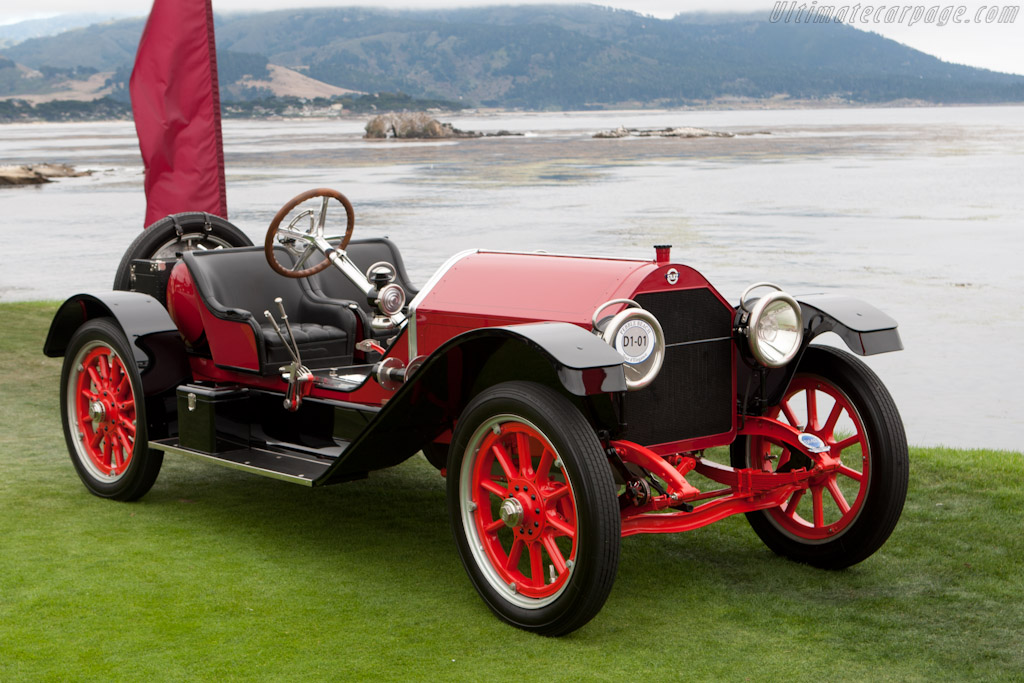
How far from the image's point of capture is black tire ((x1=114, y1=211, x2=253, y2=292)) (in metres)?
6.25

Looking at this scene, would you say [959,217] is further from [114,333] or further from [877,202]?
[114,333]

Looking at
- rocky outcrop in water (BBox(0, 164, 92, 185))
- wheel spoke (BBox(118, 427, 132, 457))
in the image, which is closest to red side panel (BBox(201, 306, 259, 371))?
wheel spoke (BBox(118, 427, 132, 457))

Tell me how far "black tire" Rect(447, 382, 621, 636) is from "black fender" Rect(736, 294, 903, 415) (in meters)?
0.88

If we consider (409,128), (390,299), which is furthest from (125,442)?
(409,128)

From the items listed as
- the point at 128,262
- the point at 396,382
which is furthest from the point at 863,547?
the point at 128,262

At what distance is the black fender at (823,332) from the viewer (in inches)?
173

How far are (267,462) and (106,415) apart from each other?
110 cm

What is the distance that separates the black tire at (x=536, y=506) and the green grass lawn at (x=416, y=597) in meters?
0.13

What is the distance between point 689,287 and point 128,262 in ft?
11.0

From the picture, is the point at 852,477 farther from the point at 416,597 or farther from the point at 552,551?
the point at 416,597

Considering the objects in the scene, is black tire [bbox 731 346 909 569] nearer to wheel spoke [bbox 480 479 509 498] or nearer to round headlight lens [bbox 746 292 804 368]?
round headlight lens [bbox 746 292 804 368]

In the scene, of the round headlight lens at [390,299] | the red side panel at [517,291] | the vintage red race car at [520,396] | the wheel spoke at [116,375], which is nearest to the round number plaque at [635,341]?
the vintage red race car at [520,396]

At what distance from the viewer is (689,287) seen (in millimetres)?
4301

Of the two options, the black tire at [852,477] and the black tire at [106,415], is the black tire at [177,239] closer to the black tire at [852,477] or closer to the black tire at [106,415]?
the black tire at [106,415]
